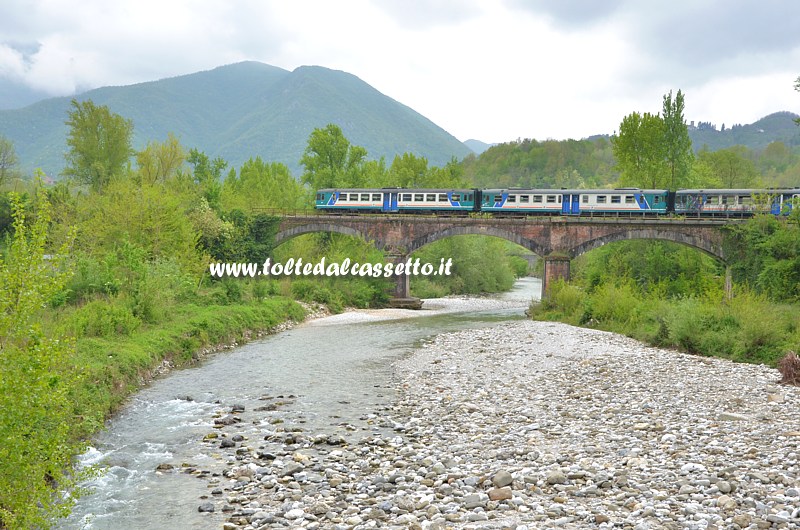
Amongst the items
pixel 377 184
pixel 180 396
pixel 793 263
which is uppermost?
pixel 377 184

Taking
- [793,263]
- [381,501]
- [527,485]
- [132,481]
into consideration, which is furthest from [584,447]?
[793,263]

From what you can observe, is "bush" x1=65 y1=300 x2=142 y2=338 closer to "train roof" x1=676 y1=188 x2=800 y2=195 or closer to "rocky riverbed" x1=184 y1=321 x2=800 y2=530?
"rocky riverbed" x1=184 y1=321 x2=800 y2=530

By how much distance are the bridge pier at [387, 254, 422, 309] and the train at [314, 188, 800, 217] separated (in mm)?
5610

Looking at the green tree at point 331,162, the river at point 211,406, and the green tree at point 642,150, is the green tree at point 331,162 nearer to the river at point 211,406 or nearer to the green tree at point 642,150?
the green tree at point 642,150

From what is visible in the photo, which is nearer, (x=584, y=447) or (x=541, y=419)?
(x=584, y=447)

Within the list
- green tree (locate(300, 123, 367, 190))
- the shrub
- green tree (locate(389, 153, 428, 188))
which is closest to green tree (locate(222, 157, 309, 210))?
green tree (locate(300, 123, 367, 190))

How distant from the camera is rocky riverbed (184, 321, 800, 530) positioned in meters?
9.97

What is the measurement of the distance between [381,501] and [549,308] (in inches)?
1384

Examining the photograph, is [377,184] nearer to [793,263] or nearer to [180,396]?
[793,263]

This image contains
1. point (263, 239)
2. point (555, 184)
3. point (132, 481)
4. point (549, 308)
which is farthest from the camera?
point (555, 184)

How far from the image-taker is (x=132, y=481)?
12883 mm

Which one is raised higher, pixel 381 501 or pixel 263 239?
pixel 263 239

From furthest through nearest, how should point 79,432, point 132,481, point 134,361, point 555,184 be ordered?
point 555,184
point 134,361
point 79,432
point 132,481

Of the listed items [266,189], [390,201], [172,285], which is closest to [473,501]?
[172,285]
